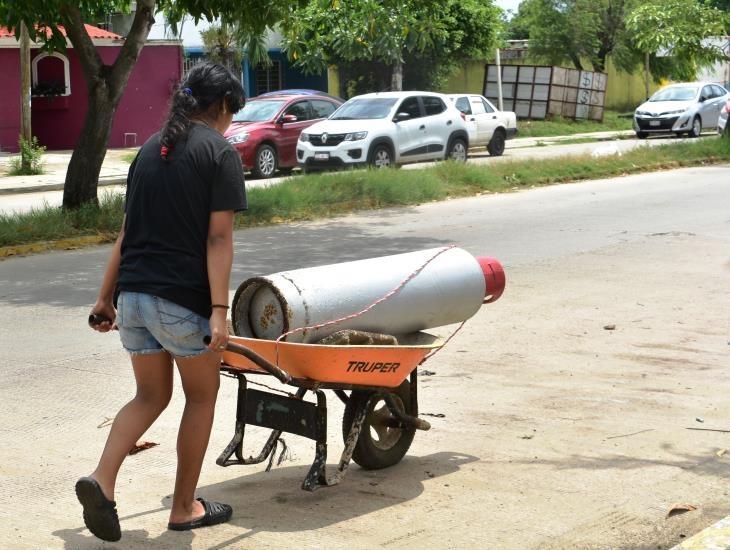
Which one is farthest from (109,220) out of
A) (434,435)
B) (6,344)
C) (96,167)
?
(434,435)

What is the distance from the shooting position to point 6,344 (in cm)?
825

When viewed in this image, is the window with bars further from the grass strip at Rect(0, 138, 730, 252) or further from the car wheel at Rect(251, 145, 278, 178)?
the grass strip at Rect(0, 138, 730, 252)

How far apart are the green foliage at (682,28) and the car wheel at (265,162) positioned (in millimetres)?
13247

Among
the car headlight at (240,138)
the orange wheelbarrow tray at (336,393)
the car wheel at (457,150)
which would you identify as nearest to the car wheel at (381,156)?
the car wheel at (457,150)

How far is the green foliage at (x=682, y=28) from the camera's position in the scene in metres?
32.3

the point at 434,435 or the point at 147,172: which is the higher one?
the point at 147,172

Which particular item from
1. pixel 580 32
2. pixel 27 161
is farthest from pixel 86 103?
pixel 580 32

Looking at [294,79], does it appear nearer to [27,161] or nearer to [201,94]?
[27,161]

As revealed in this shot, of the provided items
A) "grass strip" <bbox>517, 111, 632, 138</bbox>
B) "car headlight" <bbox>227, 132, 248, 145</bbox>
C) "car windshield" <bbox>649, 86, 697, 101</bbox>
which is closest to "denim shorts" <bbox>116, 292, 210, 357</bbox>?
"car headlight" <bbox>227, 132, 248, 145</bbox>

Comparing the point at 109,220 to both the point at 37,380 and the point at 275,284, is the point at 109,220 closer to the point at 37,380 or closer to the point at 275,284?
the point at 37,380

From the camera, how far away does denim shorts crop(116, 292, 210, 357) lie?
4285 mm

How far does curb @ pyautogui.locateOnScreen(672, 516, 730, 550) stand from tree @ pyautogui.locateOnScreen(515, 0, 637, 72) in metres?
43.7

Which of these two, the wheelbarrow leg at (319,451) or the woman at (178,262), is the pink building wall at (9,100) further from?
the woman at (178,262)

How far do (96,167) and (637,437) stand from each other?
33.0 feet
